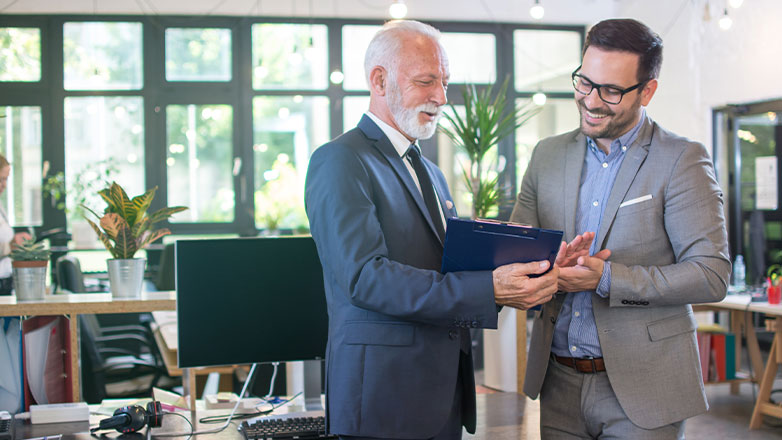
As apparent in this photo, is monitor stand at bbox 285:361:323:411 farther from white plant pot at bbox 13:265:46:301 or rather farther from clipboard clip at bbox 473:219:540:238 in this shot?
clipboard clip at bbox 473:219:540:238

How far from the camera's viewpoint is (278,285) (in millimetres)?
2102

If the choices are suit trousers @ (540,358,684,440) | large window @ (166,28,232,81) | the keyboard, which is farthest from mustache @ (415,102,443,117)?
large window @ (166,28,232,81)

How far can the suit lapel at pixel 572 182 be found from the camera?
5.75 feet

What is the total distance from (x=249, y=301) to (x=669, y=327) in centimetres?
114

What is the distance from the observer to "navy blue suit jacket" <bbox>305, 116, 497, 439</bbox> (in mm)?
1427

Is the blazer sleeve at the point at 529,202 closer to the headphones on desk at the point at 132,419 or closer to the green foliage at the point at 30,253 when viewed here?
the headphones on desk at the point at 132,419

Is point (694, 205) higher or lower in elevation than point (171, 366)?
higher

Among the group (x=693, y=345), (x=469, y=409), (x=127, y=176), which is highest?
(x=127, y=176)

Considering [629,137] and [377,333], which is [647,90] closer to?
[629,137]

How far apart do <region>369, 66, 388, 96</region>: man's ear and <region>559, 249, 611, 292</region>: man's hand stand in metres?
0.59

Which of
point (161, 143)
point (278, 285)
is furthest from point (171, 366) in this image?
point (161, 143)

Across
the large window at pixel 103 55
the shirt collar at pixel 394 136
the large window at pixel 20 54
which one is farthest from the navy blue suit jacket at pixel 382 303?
the large window at pixel 20 54

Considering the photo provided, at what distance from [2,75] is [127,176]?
5.51ft

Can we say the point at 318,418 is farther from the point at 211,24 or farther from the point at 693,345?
the point at 211,24
